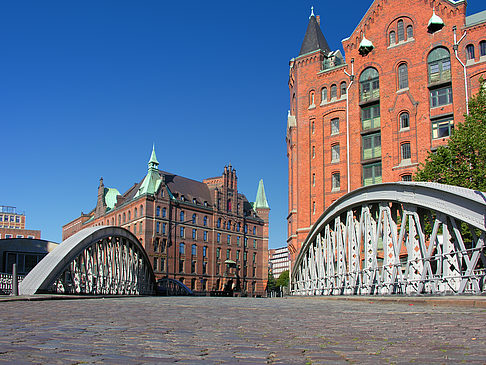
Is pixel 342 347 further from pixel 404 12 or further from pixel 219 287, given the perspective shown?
pixel 219 287

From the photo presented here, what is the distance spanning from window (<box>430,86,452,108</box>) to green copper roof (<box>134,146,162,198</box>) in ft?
167

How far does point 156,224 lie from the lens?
79.4 meters

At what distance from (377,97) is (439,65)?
4.87 m

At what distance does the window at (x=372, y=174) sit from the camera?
3978 cm

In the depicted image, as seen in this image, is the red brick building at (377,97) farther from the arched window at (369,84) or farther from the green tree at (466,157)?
the green tree at (466,157)

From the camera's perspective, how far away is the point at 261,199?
10319 centimetres

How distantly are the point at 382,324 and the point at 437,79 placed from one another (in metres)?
32.7

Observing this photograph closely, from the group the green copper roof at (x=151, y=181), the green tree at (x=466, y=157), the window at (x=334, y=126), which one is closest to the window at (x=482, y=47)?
the green tree at (x=466, y=157)

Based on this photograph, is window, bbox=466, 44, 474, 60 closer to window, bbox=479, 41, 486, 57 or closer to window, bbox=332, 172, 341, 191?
window, bbox=479, 41, 486, 57

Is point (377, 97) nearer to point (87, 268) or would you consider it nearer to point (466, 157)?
point (466, 157)

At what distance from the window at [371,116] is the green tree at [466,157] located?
12893mm

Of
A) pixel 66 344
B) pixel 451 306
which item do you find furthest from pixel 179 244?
pixel 66 344

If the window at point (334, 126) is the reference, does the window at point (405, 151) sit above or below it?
below

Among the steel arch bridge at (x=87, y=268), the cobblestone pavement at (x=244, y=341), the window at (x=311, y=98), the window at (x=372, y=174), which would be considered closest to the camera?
the cobblestone pavement at (x=244, y=341)
